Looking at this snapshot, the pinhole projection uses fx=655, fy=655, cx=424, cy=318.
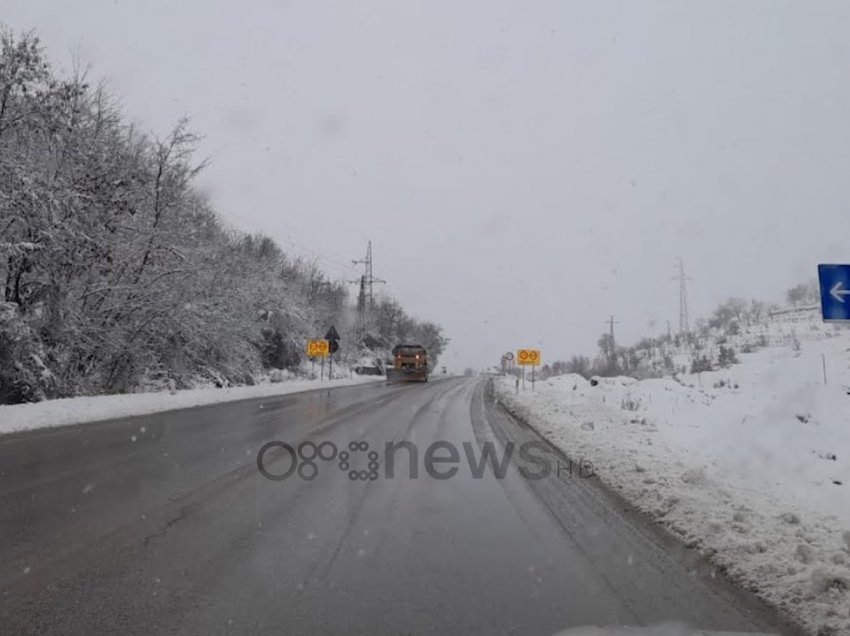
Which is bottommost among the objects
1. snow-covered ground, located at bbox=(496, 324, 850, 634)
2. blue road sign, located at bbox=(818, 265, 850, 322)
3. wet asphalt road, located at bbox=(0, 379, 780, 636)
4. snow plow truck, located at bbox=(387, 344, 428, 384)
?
wet asphalt road, located at bbox=(0, 379, 780, 636)

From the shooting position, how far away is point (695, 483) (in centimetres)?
834

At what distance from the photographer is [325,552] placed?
566 cm

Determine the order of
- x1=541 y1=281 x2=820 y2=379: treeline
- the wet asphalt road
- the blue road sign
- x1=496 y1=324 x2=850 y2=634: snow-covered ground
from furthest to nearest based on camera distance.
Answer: x1=541 y1=281 x2=820 y2=379: treeline → the blue road sign → x1=496 y1=324 x2=850 y2=634: snow-covered ground → the wet asphalt road

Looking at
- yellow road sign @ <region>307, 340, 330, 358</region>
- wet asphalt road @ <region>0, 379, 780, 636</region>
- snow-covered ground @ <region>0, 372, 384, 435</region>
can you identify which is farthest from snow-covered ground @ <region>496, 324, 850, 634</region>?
yellow road sign @ <region>307, 340, 330, 358</region>

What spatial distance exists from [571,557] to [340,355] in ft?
189

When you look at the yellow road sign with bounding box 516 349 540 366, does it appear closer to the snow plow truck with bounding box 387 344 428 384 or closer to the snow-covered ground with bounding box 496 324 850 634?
the snow-covered ground with bounding box 496 324 850 634

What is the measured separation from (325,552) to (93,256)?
18818mm

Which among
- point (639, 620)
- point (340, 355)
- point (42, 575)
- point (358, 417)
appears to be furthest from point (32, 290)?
point (340, 355)

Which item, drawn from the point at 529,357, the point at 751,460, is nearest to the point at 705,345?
the point at 529,357

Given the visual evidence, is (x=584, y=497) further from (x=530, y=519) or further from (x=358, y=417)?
(x=358, y=417)

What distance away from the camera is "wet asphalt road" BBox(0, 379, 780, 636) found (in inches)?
169

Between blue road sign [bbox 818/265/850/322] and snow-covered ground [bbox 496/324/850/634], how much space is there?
2.25 m

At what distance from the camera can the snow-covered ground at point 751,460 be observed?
17.0 ft

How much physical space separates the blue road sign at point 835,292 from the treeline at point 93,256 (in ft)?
59.4
